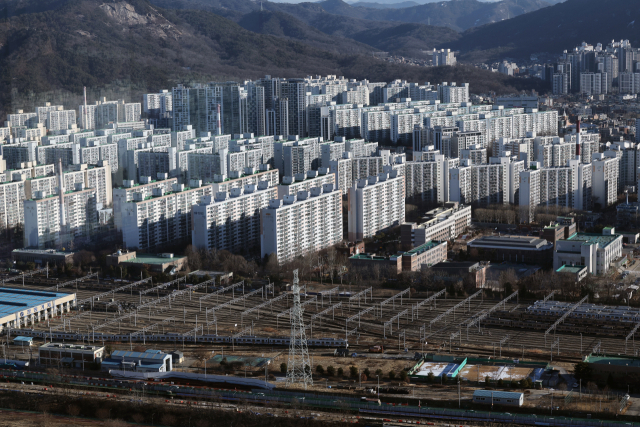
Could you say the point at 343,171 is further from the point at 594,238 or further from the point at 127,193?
the point at 594,238

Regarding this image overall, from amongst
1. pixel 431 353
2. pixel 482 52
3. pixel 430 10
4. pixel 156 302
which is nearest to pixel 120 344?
pixel 156 302

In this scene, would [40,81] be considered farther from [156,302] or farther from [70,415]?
[70,415]

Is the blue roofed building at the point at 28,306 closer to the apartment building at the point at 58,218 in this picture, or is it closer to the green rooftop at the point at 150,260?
the green rooftop at the point at 150,260

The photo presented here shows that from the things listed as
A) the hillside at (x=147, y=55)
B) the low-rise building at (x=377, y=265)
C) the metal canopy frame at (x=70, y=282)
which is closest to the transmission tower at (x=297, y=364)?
the low-rise building at (x=377, y=265)

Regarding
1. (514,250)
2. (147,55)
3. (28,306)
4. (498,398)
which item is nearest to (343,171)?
(514,250)

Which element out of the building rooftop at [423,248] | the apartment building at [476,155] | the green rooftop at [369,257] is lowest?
the green rooftop at [369,257]

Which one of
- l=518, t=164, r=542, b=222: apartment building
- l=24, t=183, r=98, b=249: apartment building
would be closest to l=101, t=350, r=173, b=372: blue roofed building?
l=24, t=183, r=98, b=249: apartment building
